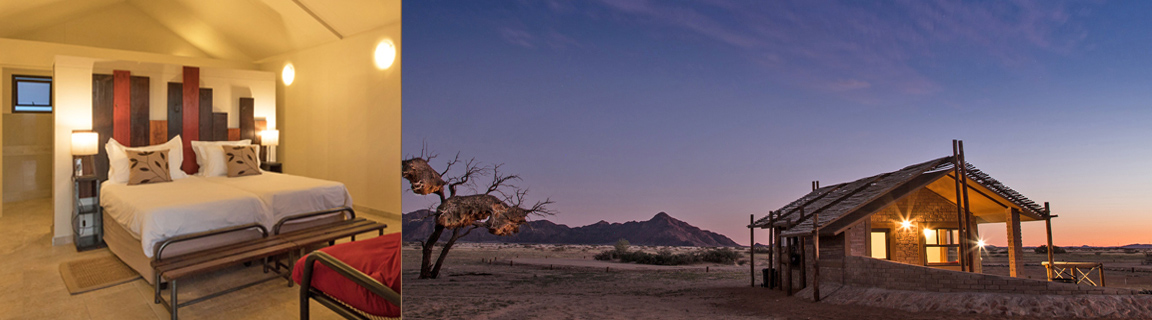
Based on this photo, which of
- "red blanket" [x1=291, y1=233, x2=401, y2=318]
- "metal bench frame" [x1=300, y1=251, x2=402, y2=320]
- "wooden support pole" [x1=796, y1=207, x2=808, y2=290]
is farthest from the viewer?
"wooden support pole" [x1=796, y1=207, x2=808, y2=290]

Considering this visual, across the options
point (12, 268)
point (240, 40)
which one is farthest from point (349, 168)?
point (12, 268)

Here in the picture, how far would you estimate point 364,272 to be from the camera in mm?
2309

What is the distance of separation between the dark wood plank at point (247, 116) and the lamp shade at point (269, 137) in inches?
4.7

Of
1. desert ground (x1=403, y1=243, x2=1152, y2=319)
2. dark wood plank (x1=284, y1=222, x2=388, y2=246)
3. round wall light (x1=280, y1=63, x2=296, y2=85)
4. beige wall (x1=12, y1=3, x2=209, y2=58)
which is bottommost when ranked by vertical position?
desert ground (x1=403, y1=243, x2=1152, y2=319)

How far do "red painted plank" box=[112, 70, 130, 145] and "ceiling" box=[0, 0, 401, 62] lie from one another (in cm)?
37

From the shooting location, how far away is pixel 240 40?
4395 millimetres

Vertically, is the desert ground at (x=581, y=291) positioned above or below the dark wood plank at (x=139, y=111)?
below

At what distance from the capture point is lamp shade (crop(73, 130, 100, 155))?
3.97 meters

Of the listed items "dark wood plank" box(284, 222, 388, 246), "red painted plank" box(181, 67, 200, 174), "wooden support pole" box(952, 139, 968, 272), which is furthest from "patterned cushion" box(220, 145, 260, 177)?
"wooden support pole" box(952, 139, 968, 272)

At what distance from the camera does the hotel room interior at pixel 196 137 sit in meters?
3.42

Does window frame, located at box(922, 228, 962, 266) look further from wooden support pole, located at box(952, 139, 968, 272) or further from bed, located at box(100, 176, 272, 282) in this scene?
bed, located at box(100, 176, 272, 282)

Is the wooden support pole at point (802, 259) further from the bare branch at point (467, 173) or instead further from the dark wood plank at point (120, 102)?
the dark wood plank at point (120, 102)

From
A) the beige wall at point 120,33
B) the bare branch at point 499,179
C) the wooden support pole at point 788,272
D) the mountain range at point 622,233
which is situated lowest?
the wooden support pole at point 788,272

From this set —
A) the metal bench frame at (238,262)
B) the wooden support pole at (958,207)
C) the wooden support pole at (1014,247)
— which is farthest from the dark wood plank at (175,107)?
the wooden support pole at (1014,247)
